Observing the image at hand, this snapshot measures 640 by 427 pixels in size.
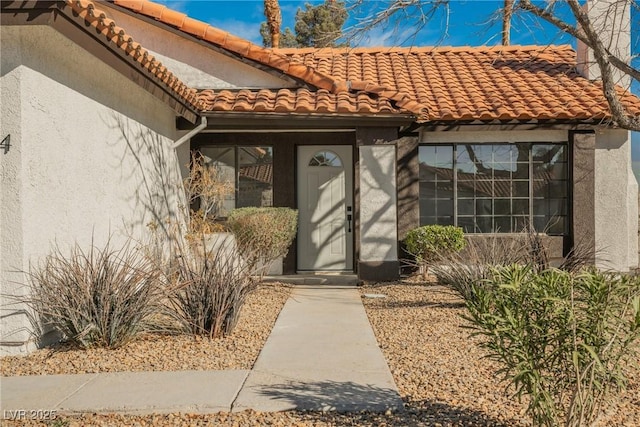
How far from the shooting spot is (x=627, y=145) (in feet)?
36.6

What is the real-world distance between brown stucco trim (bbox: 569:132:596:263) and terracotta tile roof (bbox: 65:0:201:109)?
721 cm

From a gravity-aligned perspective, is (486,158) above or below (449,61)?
below

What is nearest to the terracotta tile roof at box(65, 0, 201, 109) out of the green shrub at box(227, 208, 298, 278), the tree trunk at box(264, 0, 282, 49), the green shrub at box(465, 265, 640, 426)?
the green shrub at box(227, 208, 298, 278)

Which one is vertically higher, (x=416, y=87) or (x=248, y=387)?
(x=416, y=87)

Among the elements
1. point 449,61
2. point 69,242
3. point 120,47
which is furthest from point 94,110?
point 449,61

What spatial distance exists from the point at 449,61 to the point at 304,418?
11896 millimetres

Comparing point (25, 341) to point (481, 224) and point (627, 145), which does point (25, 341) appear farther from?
point (627, 145)

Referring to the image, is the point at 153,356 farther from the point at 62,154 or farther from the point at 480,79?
the point at 480,79

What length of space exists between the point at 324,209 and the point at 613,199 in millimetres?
5730

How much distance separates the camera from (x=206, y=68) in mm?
11109

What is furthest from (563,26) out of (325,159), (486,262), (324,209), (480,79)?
(480,79)

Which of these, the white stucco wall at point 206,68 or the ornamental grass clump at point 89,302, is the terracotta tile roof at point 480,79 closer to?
the white stucco wall at point 206,68

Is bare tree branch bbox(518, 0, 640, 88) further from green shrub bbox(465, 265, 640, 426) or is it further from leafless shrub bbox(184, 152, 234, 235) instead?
leafless shrub bbox(184, 152, 234, 235)

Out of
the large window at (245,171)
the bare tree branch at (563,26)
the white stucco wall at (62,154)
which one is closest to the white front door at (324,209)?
the large window at (245,171)
